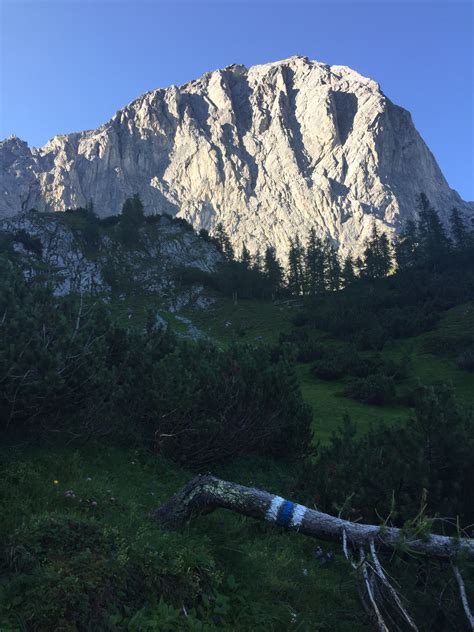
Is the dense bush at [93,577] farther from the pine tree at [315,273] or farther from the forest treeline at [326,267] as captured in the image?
the pine tree at [315,273]

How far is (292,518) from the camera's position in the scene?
540cm

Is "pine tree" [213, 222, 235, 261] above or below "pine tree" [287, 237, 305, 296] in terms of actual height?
above

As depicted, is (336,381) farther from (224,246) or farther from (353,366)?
(224,246)

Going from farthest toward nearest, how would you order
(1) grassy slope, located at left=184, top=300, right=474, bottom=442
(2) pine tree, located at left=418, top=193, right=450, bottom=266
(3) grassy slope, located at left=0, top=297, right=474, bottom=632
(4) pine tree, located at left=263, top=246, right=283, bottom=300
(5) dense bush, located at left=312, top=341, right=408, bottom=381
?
(2) pine tree, located at left=418, top=193, right=450, bottom=266, (4) pine tree, located at left=263, top=246, right=283, bottom=300, (5) dense bush, located at left=312, top=341, right=408, bottom=381, (1) grassy slope, located at left=184, top=300, right=474, bottom=442, (3) grassy slope, located at left=0, top=297, right=474, bottom=632

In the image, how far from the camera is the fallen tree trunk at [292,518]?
4.67 m

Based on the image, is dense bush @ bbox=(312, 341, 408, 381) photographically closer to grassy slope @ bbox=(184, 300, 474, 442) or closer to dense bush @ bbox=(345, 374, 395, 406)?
grassy slope @ bbox=(184, 300, 474, 442)

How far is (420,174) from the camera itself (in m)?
197

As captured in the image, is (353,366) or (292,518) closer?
(292,518)

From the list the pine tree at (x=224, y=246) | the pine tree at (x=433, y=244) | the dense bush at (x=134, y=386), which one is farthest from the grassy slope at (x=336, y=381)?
the pine tree at (x=433, y=244)

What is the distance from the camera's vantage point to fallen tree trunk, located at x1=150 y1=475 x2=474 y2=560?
467cm

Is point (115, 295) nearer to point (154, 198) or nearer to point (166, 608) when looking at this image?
point (166, 608)

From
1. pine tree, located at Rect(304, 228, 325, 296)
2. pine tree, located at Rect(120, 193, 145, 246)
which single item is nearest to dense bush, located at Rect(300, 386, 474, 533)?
pine tree, located at Rect(304, 228, 325, 296)

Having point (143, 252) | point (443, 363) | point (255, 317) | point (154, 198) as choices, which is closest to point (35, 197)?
point (154, 198)

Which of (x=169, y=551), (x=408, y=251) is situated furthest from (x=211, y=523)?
(x=408, y=251)
